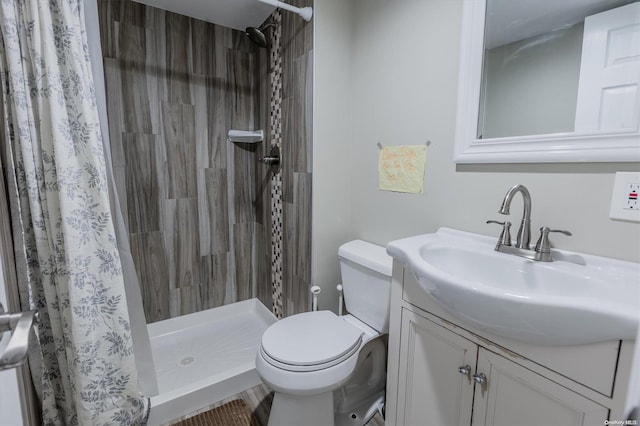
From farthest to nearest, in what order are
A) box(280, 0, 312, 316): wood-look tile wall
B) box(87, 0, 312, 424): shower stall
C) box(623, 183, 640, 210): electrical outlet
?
1. box(87, 0, 312, 424): shower stall
2. box(280, 0, 312, 316): wood-look tile wall
3. box(623, 183, 640, 210): electrical outlet

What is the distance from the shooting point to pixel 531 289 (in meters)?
0.85

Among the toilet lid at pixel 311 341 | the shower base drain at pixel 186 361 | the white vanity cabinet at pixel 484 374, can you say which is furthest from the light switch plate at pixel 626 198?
the shower base drain at pixel 186 361

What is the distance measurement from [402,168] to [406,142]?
12cm

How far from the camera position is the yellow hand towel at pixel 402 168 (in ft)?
4.23

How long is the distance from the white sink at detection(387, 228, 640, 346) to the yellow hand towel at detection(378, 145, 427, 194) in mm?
331

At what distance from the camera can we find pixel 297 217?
5.64 feet

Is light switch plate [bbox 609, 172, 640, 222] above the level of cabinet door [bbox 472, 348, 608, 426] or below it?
above

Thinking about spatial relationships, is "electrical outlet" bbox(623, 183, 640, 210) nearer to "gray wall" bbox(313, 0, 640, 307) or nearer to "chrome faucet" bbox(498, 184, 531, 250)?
"gray wall" bbox(313, 0, 640, 307)

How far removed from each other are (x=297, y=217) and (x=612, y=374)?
138 cm

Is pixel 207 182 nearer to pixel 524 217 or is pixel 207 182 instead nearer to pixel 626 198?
pixel 524 217

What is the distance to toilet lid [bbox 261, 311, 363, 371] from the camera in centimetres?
111

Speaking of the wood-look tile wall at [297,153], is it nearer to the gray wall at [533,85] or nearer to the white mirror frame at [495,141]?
the white mirror frame at [495,141]

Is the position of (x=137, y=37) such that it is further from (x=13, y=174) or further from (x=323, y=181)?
(x=323, y=181)

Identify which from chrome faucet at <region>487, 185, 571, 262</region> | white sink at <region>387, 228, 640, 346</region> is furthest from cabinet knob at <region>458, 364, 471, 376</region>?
chrome faucet at <region>487, 185, 571, 262</region>
